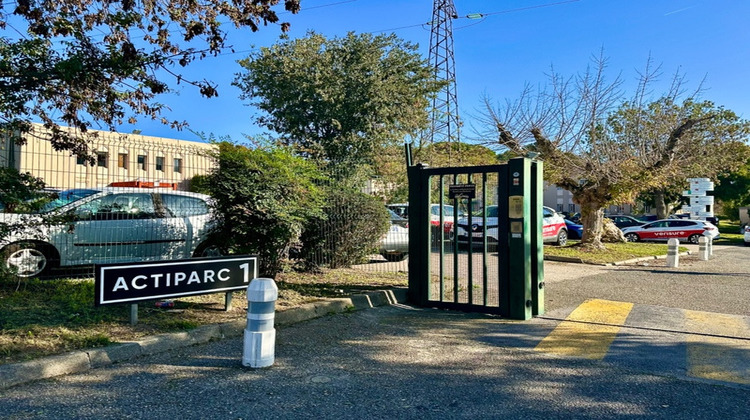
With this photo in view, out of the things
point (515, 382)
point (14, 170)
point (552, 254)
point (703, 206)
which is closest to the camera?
point (515, 382)

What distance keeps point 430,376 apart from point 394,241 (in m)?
6.43

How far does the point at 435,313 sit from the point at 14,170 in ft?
19.6

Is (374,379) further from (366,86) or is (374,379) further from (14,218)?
(366,86)

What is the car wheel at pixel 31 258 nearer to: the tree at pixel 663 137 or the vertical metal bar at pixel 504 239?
the vertical metal bar at pixel 504 239

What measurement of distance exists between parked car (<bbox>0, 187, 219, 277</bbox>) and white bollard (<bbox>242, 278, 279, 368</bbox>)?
12.4ft

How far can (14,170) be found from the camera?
679cm

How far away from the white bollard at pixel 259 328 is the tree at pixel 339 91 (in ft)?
43.4

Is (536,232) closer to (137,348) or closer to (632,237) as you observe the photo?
(137,348)

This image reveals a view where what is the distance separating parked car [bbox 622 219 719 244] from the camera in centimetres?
2462

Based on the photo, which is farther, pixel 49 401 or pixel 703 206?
pixel 703 206

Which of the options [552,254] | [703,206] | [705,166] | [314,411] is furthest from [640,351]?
[703,206]

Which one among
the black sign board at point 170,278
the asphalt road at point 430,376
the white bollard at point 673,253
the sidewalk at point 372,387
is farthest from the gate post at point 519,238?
the white bollard at point 673,253

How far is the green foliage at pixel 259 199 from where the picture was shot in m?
7.72

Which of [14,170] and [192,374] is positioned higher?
[14,170]
